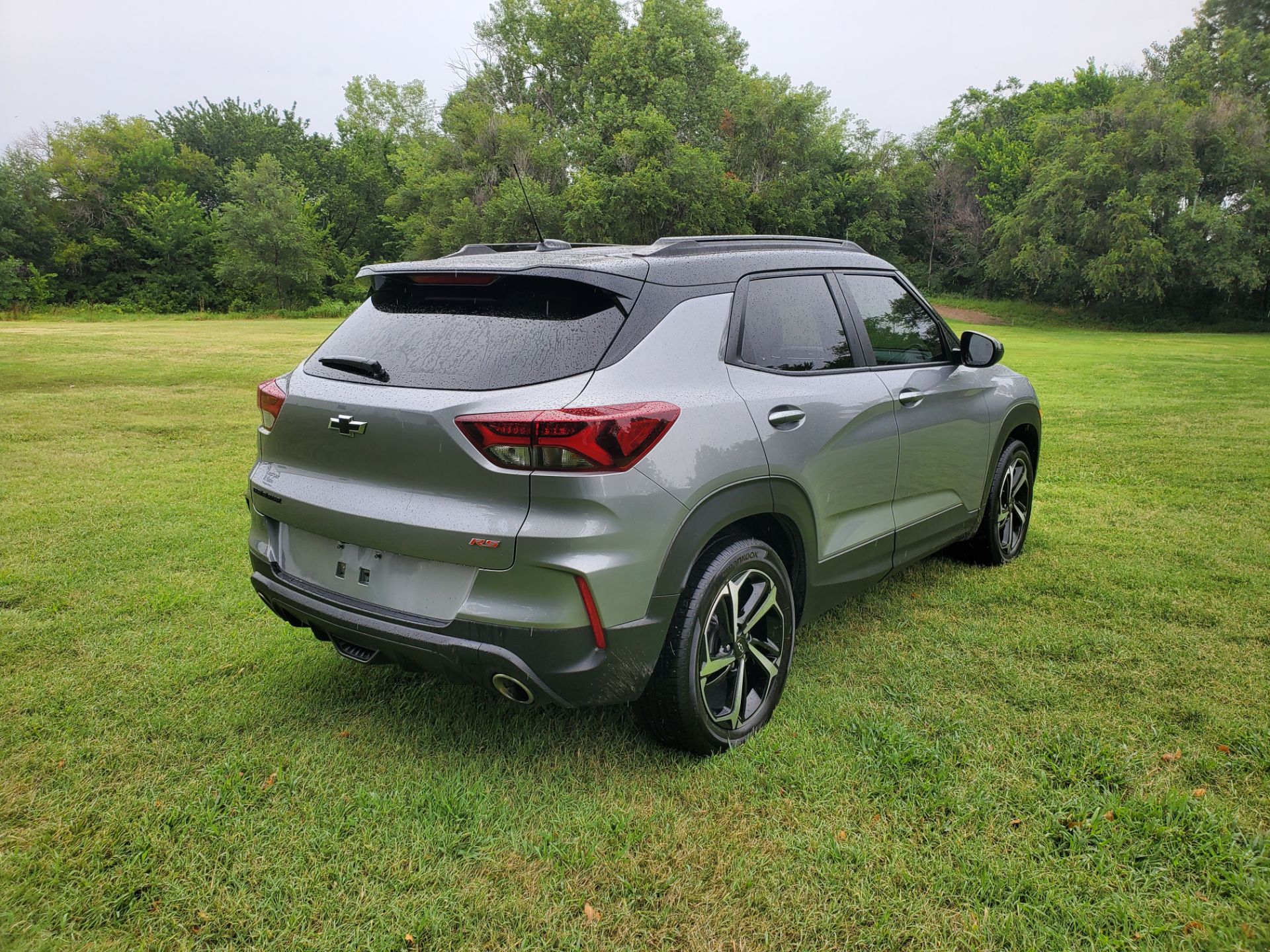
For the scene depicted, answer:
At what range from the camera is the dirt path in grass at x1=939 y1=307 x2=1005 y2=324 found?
39.9m

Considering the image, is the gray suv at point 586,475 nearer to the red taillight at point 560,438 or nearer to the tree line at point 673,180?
the red taillight at point 560,438

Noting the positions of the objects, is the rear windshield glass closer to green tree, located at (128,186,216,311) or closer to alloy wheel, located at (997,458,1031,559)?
alloy wheel, located at (997,458,1031,559)

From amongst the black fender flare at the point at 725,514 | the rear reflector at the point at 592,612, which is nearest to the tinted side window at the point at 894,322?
the black fender flare at the point at 725,514

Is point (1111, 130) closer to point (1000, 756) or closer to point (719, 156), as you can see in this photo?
point (719, 156)

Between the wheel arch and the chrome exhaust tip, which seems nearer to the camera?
the chrome exhaust tip

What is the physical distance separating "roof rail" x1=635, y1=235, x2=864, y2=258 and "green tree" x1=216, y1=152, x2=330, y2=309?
2130 inches

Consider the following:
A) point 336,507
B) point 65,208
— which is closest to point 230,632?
point 336,507

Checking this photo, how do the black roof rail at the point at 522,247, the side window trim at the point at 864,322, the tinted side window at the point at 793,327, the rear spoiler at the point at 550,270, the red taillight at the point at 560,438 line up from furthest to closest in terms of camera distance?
the side window trim at the point at 864,322 < the black roof rail at the point at 522,247 < the tinted side window at the point at 793,327 < the rear spoiler at the point at 550,270 < the red taillight at the point at 560,438

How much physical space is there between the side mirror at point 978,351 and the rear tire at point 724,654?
188 cm

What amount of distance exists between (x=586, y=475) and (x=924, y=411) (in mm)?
2159

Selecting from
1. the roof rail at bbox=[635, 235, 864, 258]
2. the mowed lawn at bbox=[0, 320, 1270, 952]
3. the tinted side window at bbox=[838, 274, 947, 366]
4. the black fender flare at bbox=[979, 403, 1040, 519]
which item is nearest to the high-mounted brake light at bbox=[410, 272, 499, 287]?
the roof rail at bbox=[635, 235, 864, 258]

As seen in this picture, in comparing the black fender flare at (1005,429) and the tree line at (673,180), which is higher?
the tree line at (673,180)

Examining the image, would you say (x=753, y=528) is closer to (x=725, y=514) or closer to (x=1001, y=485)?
(x=725, y=514)

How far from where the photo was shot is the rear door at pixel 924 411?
383cm
